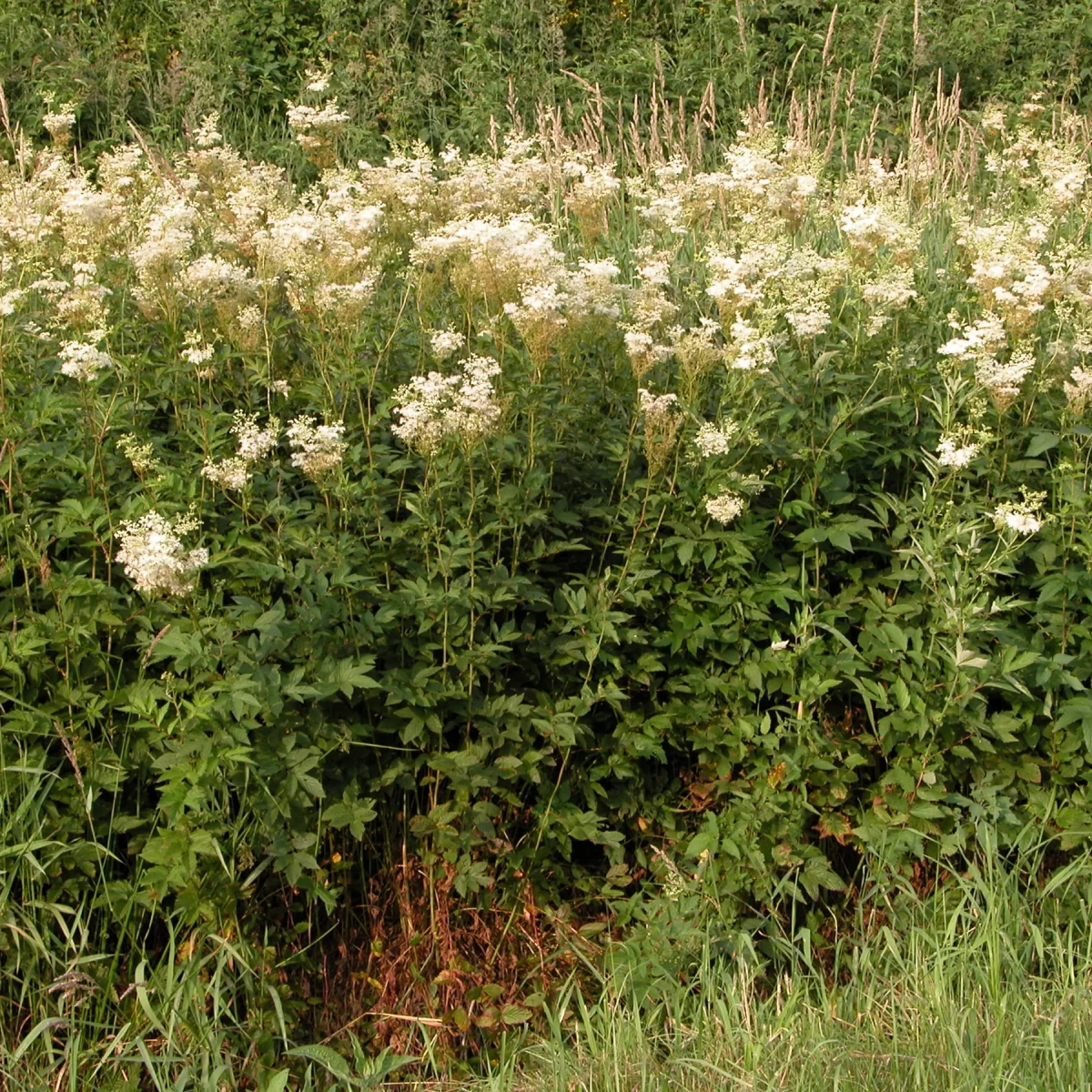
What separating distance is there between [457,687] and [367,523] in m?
0.59

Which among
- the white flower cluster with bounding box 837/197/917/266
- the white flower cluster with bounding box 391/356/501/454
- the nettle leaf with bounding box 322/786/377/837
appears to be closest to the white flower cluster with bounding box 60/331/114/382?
the white flower cluster with bounding box 391/356/501/454

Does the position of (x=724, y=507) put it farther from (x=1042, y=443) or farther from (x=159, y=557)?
(x=159, y=557)

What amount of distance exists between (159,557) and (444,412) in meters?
0.81

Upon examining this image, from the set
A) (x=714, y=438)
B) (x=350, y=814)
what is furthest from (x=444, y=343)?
(x=350, y=814)

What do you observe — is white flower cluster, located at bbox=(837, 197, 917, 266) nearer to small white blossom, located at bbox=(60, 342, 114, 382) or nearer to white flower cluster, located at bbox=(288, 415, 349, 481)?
white flower cluster, located at bbox=(288, 415, 349, 481)

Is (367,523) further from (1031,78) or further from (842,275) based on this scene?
(1031,78)

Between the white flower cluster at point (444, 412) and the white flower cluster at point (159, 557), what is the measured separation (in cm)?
60

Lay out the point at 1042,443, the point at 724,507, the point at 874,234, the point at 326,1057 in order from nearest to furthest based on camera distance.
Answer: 1. the point at 326,1057
2. the point at 724,507
3. the point at 1042,443
4. the point at 874,234

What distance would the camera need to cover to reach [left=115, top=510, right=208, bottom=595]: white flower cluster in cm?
308

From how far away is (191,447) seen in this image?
4109 millimetres

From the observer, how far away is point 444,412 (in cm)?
348

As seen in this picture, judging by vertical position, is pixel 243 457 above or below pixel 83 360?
below

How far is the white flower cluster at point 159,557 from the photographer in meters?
3.08

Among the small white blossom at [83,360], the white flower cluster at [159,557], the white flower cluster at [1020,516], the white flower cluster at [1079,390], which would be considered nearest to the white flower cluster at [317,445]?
the white flower cluster at [159,557]
